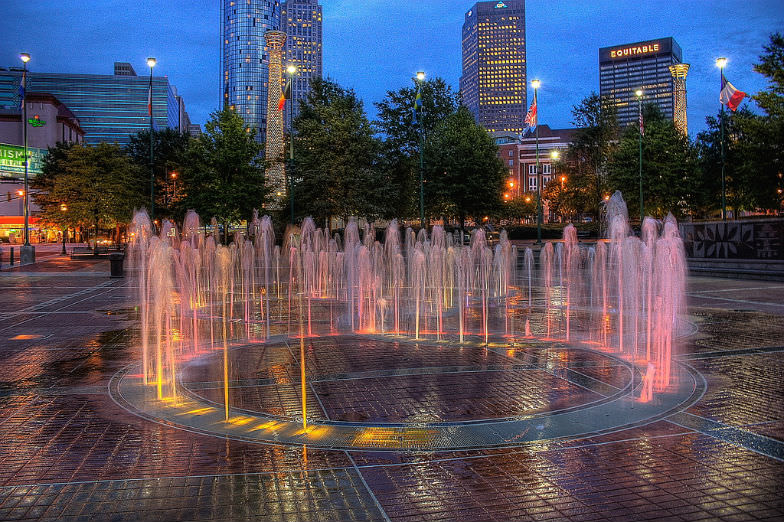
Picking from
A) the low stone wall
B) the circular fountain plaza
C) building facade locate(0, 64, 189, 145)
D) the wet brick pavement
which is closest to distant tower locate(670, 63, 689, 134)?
the low stone wall

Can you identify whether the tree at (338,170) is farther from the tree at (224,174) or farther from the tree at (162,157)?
the tree at (162,157)

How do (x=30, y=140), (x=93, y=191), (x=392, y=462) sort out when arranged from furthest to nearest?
1. (x=30, y=140)
2. (x=93, y=191)
3. (x=392, y=462)

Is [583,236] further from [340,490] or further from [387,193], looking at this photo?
[340,490]

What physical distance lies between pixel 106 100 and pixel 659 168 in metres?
137

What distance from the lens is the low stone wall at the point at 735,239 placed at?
2611 cm

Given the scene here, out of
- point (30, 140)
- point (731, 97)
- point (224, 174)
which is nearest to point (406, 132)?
point (224, 174)

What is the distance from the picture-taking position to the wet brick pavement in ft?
14.3

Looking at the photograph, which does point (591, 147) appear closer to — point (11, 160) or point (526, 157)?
point (11, 160)

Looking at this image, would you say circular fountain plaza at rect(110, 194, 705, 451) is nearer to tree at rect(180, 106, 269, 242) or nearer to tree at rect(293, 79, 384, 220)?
tree at rect(293, 79, 384, 220)

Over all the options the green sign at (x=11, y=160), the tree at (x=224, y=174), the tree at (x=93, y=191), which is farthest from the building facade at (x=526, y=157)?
the green sign at (x=11, y=160)

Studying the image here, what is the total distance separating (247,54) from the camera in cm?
18088

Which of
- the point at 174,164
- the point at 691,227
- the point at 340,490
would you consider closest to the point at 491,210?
the point at 691,227

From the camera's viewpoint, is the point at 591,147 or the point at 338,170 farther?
the point at 591,147

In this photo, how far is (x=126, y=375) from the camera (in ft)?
28.8
